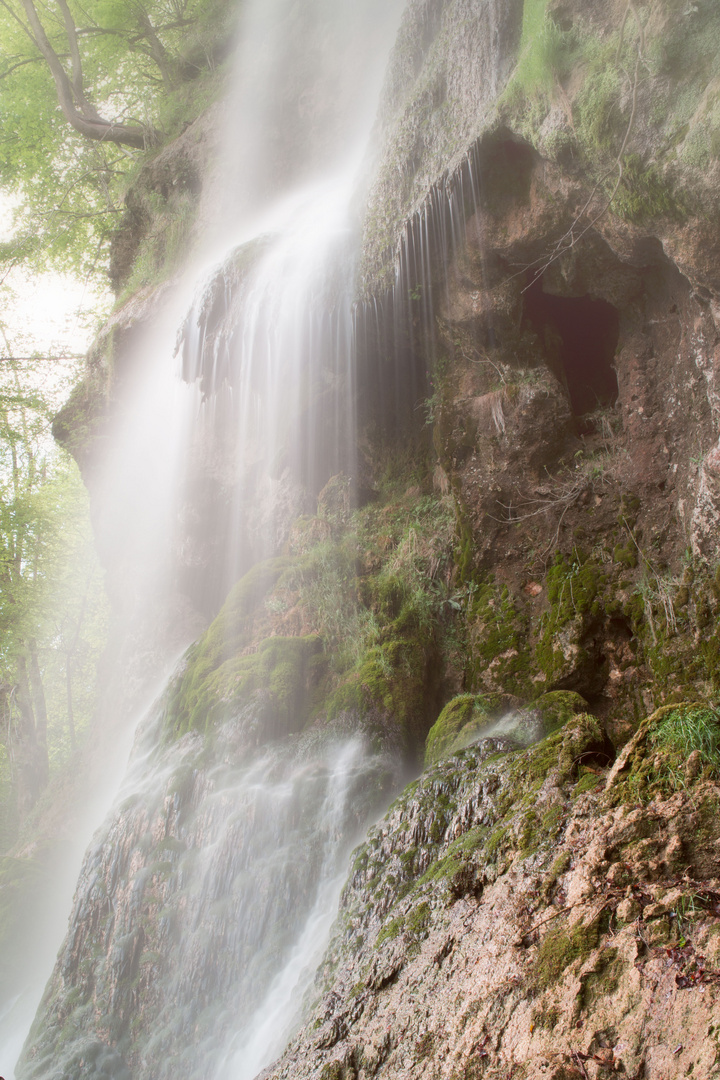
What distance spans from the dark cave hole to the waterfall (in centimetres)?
250

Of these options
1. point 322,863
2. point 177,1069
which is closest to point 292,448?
point 322,863

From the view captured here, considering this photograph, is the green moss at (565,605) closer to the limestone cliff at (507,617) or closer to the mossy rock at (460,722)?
the limestone cliff at (507,617)

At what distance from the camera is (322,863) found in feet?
18.4

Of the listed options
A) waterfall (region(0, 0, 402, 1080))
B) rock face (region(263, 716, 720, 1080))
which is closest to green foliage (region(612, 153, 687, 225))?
rock face (region(263, 716, 720, 1080))

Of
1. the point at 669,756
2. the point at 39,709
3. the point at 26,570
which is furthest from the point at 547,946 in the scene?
the point at 39,709

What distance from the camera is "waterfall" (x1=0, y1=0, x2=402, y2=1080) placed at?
553 cm

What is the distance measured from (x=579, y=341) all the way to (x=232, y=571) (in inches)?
324

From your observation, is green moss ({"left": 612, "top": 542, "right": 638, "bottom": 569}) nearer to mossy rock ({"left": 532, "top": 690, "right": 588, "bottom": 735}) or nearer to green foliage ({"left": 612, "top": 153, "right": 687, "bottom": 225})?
mossy rock ({"left": 532, "top": 690, "right": 588, "bottom": 735})

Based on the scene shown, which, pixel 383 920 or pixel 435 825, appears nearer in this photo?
pixel 383 920

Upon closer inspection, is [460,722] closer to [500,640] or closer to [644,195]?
[500,640]

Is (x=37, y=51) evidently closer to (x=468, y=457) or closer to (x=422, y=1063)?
(x=468, y=457)

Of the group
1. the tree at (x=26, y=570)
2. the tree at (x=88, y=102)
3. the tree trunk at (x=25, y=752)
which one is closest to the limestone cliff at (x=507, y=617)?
the tree at (x=26, y=570)

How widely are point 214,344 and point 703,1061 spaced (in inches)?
400

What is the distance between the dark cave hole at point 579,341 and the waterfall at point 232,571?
2.50 m
